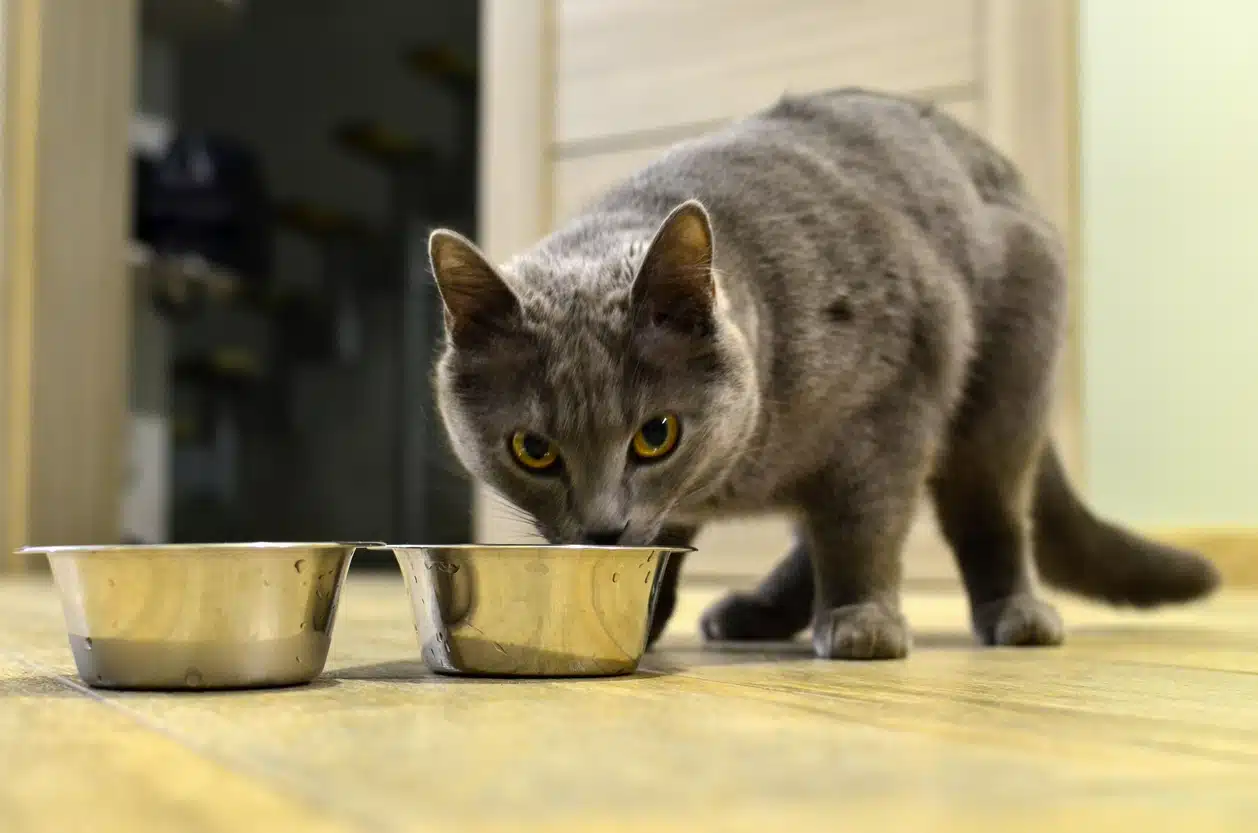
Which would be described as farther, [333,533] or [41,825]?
[333,533]

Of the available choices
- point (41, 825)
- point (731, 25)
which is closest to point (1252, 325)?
point (731, 25)

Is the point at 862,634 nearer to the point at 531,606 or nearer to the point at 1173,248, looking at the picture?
the point at 531,606

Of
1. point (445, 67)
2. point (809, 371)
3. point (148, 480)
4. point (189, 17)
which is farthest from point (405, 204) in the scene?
point (809, 371)

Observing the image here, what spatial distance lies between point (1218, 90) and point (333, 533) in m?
2.63

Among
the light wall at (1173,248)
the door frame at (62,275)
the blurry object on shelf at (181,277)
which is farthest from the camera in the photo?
the blurry object on shelf at (181,277)

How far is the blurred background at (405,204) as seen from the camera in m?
2.84

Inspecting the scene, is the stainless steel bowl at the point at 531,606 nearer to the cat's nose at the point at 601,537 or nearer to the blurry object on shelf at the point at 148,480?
the cat's nose at the point at 601,537

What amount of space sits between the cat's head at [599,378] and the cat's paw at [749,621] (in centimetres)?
38

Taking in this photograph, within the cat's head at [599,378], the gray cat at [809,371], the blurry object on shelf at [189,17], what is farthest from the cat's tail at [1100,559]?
the blurry object on shelf at [189,17]

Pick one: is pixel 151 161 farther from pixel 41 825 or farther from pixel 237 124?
pixel 41 825

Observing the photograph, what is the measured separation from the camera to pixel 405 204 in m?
4.11

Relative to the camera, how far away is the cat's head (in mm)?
1232

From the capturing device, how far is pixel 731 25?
121 inches

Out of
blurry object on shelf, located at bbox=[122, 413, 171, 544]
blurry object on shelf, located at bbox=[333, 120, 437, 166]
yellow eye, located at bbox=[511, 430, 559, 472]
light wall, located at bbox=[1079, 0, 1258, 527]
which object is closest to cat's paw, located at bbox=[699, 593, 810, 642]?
yellow eye, located at bbox=[511, 430, 559, 472]
